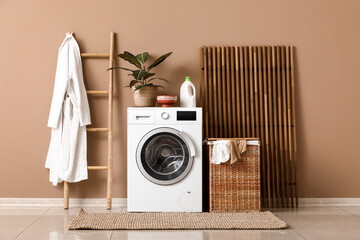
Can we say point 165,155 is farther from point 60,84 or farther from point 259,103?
point 60,84

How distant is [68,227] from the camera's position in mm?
3305

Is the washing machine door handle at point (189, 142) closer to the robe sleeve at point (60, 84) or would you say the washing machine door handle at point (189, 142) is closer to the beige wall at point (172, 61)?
the beige wall at point (172, 61)

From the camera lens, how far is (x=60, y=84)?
4.15 metres

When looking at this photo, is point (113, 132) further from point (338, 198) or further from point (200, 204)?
point (338, 198)

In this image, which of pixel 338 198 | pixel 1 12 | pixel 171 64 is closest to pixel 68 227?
pixel 171 64

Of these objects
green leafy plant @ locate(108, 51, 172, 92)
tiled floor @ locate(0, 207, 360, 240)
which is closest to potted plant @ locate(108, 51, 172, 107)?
green leafy plant @ locate(108, 51, 172, 92)

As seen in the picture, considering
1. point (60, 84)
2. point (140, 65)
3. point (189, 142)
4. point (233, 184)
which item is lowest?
point (233, 184)

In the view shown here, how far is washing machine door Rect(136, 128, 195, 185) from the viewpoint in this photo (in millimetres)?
3828

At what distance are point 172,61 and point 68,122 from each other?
116 cm

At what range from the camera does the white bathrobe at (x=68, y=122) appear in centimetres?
412

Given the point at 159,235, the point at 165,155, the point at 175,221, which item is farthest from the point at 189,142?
the point at 159,235

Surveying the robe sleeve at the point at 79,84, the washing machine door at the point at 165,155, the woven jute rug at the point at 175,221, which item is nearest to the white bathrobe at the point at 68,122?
the robe sleeve at the point at 79,84

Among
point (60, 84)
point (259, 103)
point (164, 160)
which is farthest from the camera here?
point (259, 103)

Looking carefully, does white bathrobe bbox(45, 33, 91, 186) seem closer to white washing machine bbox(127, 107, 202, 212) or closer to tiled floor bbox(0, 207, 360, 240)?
tiled floor bbox(0, 207, 360, 240)
